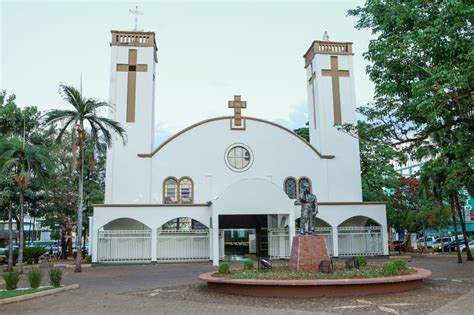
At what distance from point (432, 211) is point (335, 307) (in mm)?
21137

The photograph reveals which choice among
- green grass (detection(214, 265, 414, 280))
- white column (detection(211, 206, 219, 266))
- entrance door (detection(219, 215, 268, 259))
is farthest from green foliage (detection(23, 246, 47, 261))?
green grass (detection(214, 265, 414, 280))

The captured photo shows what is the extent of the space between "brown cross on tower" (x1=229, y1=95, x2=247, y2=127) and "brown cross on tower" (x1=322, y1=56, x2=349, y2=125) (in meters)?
5.79

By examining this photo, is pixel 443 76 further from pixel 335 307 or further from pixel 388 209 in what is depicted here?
pixel 388 209

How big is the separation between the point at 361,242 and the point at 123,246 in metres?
13.0

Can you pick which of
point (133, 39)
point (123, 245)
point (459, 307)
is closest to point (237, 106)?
point (133, 39)

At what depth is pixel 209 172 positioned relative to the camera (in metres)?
25.5

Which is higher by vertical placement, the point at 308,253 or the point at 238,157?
the point at 238,157

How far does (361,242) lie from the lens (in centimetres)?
2498

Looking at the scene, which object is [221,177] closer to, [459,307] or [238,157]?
[238,157]

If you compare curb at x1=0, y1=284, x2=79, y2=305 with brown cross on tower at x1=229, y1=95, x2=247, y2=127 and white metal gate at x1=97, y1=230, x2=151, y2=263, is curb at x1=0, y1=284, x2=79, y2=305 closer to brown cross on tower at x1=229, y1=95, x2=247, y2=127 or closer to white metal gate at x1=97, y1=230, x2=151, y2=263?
white metal gate at x1=97, y1=230, x2=151, y2=263

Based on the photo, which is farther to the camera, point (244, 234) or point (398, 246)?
point (398, 246)

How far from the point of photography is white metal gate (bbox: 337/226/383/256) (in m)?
24.8

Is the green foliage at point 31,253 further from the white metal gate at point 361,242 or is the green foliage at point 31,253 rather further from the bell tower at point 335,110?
the bell tower at point 335,110

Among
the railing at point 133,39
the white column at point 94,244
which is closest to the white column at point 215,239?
the white column at point 94,244
